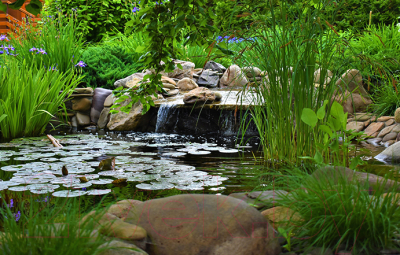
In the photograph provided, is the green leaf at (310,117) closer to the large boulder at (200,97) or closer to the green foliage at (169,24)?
the green foliage at (169,24)

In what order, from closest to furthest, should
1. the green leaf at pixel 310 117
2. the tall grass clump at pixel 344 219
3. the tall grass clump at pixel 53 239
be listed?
the tall grass clump at pixel 53 239
the tall grass clump at pixel 344 219
the green leaf at pixel 310 117

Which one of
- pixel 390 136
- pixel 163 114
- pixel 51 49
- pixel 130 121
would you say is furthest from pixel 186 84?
pixel 390 136

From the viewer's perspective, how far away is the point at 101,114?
638 cm

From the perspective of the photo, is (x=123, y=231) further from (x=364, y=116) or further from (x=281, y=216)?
(x=364, y=116)

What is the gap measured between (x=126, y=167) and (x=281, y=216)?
1.65 meters

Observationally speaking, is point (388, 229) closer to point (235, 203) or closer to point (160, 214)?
point (235, 203)

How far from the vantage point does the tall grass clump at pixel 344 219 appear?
130cm

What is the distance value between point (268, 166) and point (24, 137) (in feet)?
10.9

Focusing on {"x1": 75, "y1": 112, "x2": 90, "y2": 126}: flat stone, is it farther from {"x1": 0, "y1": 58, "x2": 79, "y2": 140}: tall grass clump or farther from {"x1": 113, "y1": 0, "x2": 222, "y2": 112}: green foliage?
{"x1": 113, "y1": 0, "x2": 222, "y2": 112}: green foliage

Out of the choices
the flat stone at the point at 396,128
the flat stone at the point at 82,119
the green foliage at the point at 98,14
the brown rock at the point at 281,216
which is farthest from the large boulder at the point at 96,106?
the brown rock at the point at 281,216

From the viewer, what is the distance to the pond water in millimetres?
2318

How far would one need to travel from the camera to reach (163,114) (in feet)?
19.1

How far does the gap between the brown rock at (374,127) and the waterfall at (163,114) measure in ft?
9.19

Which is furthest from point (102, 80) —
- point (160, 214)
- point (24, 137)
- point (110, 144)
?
point (160, 214)
